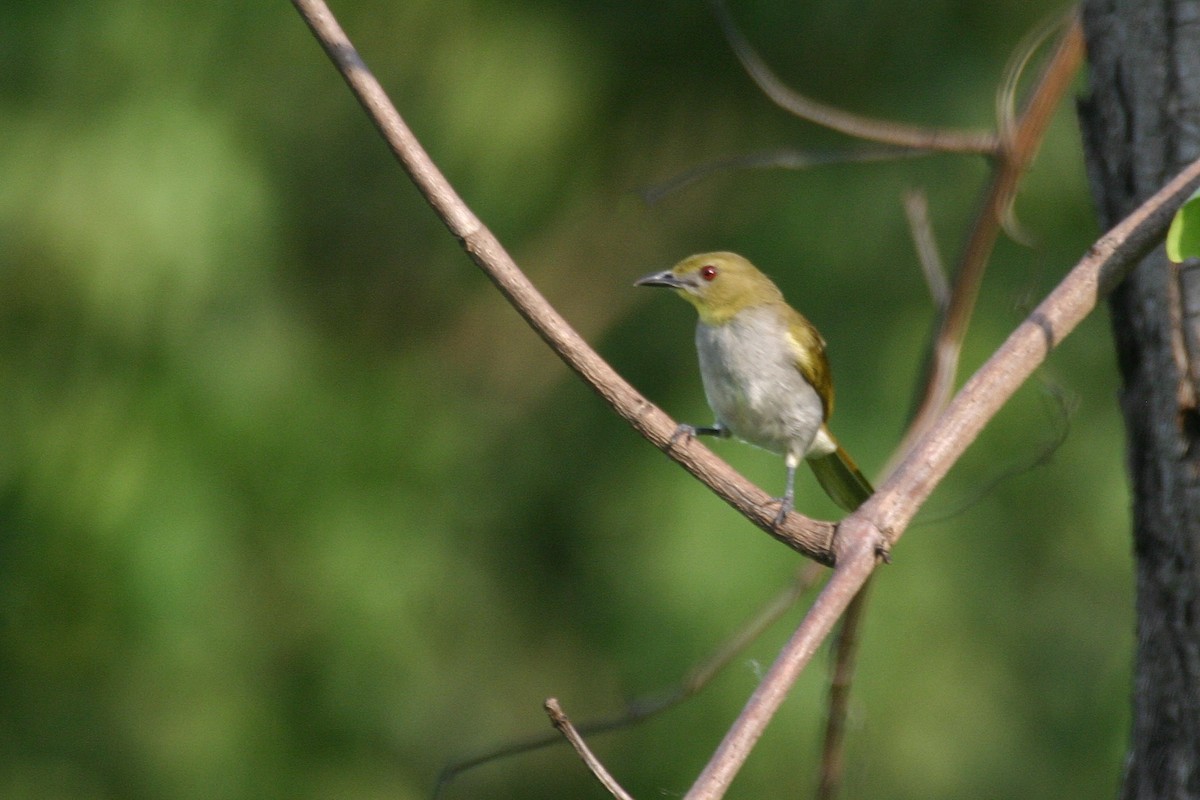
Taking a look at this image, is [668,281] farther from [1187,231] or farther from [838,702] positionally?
[1187,231]

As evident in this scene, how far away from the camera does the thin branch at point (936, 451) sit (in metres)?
1.50

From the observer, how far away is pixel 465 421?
200 inches

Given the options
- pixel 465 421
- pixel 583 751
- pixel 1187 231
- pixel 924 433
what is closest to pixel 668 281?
pixel 924 433

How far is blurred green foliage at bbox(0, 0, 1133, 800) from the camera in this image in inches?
167

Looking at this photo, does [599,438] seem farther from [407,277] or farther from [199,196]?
[199,196]

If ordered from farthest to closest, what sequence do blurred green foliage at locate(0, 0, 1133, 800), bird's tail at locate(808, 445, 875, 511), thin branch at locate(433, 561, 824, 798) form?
1. blurred green foliage at locate(0, 0, 1133, 800)
2. bird's tail at locate(808, 445, 875, 511)
3. thin branch at locate(433, 561, 824, 798)

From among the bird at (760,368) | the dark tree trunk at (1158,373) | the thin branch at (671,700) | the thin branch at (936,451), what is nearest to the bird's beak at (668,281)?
the bird at (760,368)

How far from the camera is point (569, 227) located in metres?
5.25

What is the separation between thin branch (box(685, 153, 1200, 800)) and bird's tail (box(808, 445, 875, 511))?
1238 mm

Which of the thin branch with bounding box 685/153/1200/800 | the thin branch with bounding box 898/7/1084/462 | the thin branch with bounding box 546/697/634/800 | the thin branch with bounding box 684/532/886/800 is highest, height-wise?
the thin branch with bounding box 898/7/1084/462

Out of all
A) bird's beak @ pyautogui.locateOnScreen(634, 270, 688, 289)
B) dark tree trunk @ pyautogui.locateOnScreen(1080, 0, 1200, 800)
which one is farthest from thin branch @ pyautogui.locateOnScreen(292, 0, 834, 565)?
bird's beak @ pyautogui.locateOnScreen(634, 270, 688, 289)

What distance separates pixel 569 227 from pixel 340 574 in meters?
1.66

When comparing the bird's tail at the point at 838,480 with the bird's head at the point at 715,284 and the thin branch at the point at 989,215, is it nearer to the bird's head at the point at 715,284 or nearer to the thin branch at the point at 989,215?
the thin branch at the point at 989,215

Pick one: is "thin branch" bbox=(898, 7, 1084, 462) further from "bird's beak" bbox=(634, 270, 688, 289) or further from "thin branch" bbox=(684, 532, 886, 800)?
"thin branch" bbox=(684, 532, 886, 800)
